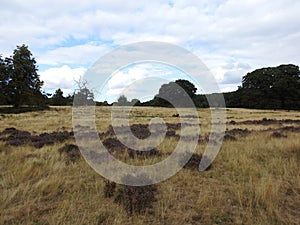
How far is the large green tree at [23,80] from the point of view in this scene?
40375mm

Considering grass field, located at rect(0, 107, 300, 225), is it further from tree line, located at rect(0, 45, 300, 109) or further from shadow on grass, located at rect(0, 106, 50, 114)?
shadow on grass, located at rect(0, 106, 50, 114)

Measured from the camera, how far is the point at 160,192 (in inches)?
216

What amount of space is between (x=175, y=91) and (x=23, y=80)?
88.2ft

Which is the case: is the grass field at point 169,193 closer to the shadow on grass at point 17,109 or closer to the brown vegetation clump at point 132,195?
the brown vegetation clump at point 132,195

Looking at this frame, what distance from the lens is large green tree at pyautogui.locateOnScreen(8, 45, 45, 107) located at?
4038cm

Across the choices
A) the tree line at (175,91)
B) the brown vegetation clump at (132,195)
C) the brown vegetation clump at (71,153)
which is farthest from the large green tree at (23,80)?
the brown vegetation clump at (132,195)

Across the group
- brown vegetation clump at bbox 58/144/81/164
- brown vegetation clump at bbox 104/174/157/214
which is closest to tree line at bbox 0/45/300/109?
brown vegetation clump at bbox 58/144/81/164

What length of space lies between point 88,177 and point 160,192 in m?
1.98

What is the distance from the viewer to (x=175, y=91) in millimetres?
28812

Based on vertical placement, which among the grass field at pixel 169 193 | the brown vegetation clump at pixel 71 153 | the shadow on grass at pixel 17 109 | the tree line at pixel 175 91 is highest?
the tree line at pixel 175 91

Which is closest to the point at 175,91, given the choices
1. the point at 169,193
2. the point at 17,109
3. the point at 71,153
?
the point at 71,153

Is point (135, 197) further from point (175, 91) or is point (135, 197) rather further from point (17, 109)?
point (17, 109)

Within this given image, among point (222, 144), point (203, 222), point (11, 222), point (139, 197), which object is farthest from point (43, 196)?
point (222, 144)

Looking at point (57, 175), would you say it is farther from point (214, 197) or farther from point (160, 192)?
point (214, 197)
